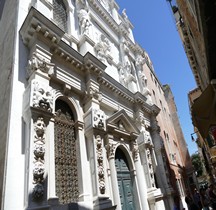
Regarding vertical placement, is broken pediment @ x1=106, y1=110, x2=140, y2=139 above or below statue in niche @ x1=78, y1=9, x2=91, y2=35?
below

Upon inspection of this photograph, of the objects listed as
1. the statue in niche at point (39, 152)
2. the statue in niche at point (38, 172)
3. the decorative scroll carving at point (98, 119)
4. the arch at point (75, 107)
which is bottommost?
the statue in niche at point (38, 172)

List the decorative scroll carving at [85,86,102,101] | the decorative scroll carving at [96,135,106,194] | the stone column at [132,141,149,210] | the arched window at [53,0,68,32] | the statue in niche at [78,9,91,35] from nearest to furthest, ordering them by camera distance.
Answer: the decorative scroll carving at [96,135,106,194], the decorative scroll carving at [85,86,102,101], the arched window at [53,0,68,32], the stone column at [132,141,149,210], the statue in niche at [78,9,91,35]

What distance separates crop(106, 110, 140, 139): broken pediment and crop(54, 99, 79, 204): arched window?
2.01m

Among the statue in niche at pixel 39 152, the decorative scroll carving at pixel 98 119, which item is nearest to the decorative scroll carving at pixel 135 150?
the decorative scroll carving at pixel 98 119

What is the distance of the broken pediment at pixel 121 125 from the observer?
8638 millimetres

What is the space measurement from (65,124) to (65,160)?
3.91ft

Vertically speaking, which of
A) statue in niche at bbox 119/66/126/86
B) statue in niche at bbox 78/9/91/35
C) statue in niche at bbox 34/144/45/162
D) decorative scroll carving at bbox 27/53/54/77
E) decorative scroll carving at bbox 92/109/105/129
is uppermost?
statue in niche at bbox 78/9/91/35

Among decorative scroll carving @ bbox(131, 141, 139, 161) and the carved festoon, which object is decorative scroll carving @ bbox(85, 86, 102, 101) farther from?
decorative scroll carving @ bbox(131, 141, 139, 161)

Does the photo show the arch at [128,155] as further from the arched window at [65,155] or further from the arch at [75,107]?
the arched window at [65,155]

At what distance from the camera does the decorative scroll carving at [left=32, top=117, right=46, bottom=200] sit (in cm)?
448

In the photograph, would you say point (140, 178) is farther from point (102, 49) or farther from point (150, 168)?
point (102, 49)

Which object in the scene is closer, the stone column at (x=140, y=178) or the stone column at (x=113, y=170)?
the stone column at (x=113, y=170)

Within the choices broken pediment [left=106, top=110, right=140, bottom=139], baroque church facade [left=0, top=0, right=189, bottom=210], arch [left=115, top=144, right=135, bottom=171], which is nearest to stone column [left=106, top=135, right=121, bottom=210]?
baroque church facade [left=0, top=0, right=189, bottom=210]

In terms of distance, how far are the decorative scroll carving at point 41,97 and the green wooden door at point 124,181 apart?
447 centimetres
